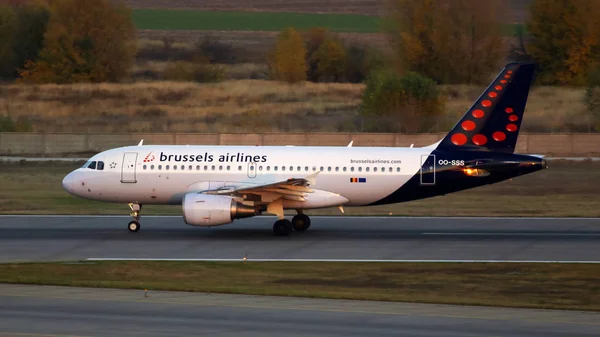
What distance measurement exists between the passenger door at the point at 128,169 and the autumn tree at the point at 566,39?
217ft

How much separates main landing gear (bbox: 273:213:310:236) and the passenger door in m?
5.41

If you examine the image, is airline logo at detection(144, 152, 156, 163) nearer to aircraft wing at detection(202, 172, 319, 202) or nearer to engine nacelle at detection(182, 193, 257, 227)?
aircraft wing at detection(202, 172, 319, 202)

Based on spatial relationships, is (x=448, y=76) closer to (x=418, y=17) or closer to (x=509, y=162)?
(x=418, y=17)

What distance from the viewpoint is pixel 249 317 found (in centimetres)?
1950

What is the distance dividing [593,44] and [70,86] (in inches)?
1986

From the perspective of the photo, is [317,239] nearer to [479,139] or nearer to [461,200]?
[479,139]

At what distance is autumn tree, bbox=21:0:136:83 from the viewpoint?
99.2 metres

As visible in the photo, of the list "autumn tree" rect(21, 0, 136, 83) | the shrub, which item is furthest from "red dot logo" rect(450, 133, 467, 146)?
the shrub

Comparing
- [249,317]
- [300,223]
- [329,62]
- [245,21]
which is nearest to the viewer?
[249,317]

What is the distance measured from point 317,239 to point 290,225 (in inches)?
48.1

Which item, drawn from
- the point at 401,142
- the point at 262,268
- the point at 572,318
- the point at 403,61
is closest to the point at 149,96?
the point at 403,61

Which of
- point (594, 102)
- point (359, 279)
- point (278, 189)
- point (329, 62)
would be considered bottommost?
point (359, 279)

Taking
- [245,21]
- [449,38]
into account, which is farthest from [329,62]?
[245,21]

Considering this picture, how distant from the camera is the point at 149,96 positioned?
90.3 m
